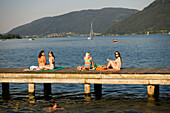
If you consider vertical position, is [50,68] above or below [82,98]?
above

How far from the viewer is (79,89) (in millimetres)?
22656

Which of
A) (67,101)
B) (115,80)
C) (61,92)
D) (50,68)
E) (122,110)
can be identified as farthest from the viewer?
(61,92)

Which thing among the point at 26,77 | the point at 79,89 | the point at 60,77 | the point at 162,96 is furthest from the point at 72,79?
the point at 162,96

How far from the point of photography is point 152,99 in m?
18.0

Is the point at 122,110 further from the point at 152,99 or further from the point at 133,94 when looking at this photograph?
the point at 133,94

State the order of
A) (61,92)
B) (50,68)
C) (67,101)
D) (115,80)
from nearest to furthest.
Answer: (115,80)
(67,101)
(50,68)
(61,92)

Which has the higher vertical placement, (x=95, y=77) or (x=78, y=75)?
(x=78, y=75)

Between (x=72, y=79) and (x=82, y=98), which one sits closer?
(x=72, y=79)

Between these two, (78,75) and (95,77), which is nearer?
(95,77)

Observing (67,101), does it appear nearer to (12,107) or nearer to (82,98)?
(82,98)

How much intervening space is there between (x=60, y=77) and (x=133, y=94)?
5.75 m

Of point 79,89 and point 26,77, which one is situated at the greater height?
point 26,77

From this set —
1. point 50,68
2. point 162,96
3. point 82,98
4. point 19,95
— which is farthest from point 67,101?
point 162,96

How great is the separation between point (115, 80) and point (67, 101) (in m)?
3.59
